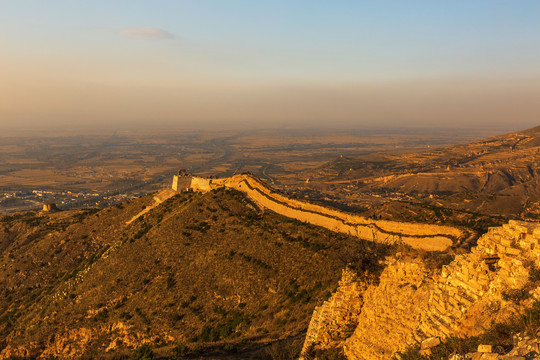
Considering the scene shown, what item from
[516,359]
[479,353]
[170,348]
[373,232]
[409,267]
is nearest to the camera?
[516,359]

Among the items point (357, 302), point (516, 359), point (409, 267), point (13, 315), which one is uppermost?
point (516, 359)

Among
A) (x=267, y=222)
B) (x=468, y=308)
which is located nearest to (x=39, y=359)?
(x=267, y=222)

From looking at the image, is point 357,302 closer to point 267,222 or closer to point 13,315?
point 267,222

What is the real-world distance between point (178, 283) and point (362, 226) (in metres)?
12.3

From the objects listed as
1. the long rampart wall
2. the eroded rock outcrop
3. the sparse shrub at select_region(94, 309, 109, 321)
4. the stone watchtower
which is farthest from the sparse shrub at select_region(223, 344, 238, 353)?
the stone watchtower

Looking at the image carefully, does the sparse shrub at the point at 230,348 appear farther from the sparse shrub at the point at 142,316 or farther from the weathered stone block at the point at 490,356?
the weathered stone block at the point at 490,356

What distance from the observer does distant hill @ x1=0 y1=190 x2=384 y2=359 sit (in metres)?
17.5

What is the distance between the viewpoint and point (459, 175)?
102 metres

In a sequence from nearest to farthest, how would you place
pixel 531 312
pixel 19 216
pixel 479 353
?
pixel 479 353 → pixel 531 312 → pixel 19 216

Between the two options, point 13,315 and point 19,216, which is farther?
point 19,216

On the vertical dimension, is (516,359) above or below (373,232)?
above

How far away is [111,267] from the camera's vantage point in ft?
84.0

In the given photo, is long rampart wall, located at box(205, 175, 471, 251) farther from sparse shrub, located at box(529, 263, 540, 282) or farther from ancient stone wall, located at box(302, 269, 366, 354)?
sparse shrub, located at box(529, 263, 540, 282)

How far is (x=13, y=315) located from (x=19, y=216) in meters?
24.8
